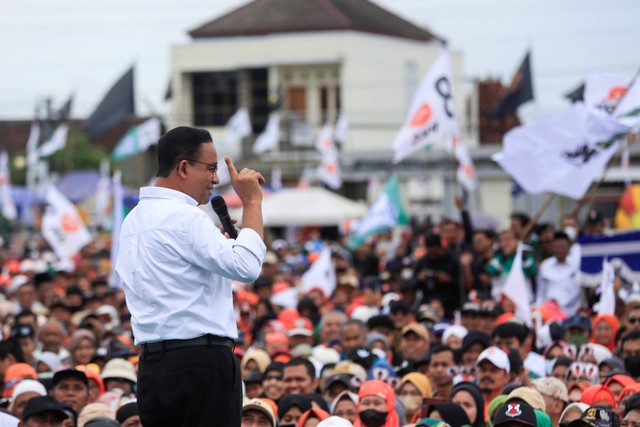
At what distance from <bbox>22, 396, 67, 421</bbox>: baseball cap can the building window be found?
47.6 metres

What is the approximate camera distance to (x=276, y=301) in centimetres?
1700

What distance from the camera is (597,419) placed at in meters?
7.23

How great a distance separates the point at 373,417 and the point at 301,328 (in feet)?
16.3

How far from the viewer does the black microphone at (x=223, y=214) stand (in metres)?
5.33

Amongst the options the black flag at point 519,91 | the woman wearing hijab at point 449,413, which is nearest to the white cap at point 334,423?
the woman wearing hijab at point 449,413

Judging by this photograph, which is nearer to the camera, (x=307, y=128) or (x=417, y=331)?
(x=417, y=331)

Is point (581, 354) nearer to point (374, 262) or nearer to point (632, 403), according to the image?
point (632, 403)

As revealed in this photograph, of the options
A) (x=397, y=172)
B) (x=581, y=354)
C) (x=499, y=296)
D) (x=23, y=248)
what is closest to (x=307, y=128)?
(x=397, y=172)

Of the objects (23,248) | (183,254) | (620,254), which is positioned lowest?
(23,248)

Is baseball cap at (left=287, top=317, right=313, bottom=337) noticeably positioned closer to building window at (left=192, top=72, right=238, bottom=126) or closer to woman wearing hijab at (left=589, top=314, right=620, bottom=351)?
woman wearing hijab at (left=589, top=314, right=620, bottom=351)

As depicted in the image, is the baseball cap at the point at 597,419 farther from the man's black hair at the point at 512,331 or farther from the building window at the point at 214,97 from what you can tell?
the building window at the point at 214,97

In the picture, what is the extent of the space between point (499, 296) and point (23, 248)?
77.4ft

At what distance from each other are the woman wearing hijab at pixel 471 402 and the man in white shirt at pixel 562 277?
4803 mm

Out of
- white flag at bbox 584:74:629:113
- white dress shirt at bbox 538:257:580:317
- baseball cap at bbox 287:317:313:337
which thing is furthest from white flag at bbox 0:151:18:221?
white dress shirt at bbox 538:257:580:317
